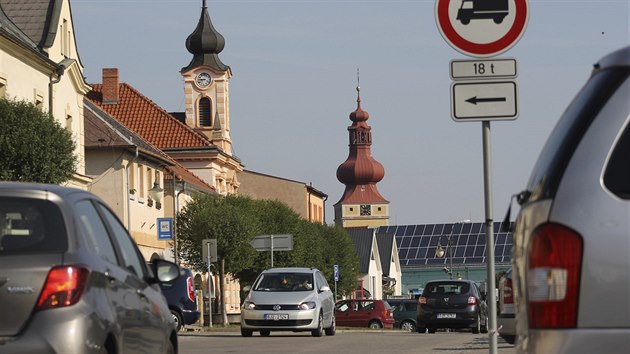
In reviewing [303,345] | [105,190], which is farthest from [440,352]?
[105,190]

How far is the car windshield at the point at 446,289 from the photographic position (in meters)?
39.5

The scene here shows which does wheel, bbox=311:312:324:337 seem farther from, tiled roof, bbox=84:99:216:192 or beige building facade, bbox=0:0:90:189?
tiled roof, bbox=84:99:216:192

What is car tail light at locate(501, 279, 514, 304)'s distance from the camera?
1916 centimetres

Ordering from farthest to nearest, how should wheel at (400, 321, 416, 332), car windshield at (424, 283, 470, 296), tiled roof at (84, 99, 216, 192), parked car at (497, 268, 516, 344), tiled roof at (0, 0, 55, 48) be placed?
1. wheel at (400, 321, 416, 332)
2. tiled roof at (84, 99, 216, 192)
3. tiled roof at (0, 0, 55, 48)
4. car windshield at (424, 283, 470, 296)
5. parked car at (497, 268, 516, 344)

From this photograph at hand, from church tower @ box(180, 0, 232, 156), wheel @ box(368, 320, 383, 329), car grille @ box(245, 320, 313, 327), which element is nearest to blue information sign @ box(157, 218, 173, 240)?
car grille @ box(245, 320, 313, 327)

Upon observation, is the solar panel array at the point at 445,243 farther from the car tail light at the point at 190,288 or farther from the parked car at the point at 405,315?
the car tail light at the point at 190,288

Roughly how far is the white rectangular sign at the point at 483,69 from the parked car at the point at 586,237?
4276mm

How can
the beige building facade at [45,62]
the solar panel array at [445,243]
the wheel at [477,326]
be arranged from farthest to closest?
1. the solar panel array at [445,243]
2. the beige building facade at [45,62]
3. the wheel at [477,326]

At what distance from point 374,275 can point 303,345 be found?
4949 inches

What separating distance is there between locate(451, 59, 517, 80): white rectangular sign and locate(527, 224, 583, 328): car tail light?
179 inches

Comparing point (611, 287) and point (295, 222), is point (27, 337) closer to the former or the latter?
point (611, 287)

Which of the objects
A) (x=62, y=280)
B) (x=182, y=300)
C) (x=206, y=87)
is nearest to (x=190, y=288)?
(x=182, y=300)

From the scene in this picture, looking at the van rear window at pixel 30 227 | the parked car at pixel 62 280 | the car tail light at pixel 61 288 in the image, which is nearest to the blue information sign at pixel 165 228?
the parked car at pixel 62 280

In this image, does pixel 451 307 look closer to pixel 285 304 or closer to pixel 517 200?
pixel 285 304
